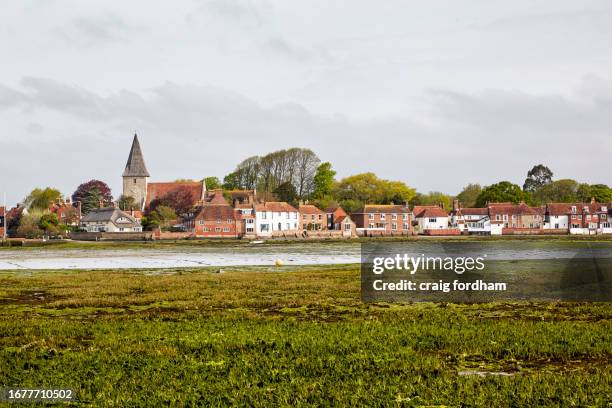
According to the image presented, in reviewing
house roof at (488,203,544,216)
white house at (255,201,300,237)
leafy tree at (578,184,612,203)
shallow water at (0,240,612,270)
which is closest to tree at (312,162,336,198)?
white house at (255,201,300,237)

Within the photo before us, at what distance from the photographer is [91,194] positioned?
6594 inches

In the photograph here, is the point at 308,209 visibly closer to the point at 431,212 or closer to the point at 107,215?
the point at 431,212

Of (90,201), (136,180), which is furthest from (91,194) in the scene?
(136,180)

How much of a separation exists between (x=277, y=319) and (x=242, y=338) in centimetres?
320

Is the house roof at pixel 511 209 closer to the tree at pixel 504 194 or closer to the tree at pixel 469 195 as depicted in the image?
the tree at pixel 504 194

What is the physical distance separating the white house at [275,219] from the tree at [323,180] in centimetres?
1574

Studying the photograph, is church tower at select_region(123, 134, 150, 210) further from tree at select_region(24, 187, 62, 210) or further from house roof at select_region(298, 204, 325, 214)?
house roof at select_region(298, 204, 325, 214)

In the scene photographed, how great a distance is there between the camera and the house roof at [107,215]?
14538cm

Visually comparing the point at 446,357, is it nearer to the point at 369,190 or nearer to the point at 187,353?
the point at 187,353

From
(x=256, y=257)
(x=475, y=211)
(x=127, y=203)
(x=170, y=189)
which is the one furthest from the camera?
(x=170, y=189)

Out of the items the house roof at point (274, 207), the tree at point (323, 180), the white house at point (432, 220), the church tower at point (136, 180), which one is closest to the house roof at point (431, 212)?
the white house at point (432, 220)

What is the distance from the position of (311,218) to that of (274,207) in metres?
9.06

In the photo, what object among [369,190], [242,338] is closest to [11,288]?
[242,338]

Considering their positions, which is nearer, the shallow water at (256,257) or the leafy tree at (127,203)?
the shallow water at (256,257)
